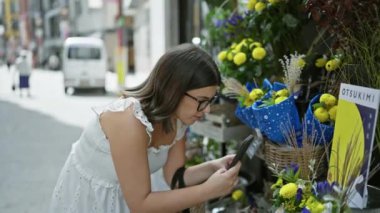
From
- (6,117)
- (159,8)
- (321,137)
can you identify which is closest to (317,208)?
(321,137)

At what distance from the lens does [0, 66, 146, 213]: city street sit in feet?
12.6

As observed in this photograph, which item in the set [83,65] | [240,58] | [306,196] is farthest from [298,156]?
[83,65]

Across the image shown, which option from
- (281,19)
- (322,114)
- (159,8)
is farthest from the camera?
(159,8)

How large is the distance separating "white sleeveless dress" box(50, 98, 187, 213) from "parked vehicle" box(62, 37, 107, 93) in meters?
10.4

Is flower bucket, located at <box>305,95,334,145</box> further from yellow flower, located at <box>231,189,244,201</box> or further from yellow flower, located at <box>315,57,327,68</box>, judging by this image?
yellow flower, located at <box>231,189,244,201</box>

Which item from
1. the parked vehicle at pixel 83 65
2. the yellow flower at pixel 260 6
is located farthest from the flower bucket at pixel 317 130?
the parked vehicle at pixel 83 65

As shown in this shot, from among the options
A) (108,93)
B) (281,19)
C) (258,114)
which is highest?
(281,19)

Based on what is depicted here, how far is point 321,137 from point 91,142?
2.93 ft

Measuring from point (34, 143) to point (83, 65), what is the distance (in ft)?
20.5

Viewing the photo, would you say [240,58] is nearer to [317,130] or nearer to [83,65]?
[317,130]

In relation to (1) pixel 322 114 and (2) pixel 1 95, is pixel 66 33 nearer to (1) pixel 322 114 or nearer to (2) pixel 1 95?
(2) pixel 1 95

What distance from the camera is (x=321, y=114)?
4.79 ft

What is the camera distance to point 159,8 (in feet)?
17.9

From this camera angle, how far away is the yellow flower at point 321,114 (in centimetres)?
146
